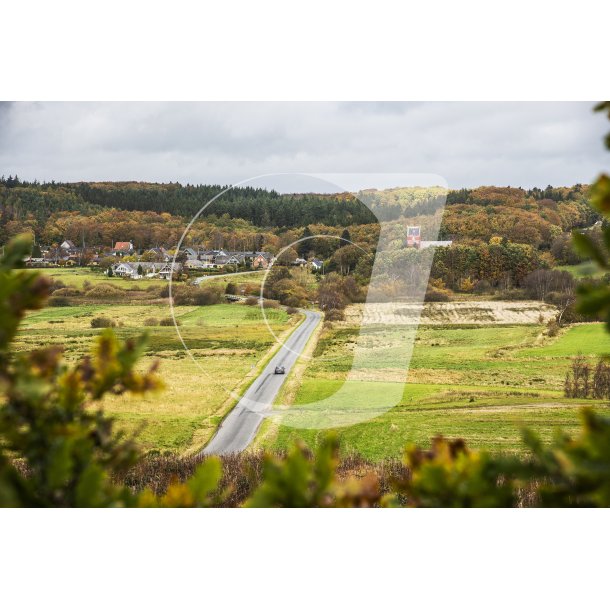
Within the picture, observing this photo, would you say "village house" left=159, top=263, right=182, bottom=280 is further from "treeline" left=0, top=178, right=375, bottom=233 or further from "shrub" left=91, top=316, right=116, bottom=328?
"shrub" left=91, top=316, right=116, bottom=328

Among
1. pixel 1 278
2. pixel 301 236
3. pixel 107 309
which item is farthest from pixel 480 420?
pixel 1 278

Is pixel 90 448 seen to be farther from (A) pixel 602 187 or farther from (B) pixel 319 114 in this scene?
(B) pixel 319 114

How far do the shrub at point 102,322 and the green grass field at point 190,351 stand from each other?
0.04 metres

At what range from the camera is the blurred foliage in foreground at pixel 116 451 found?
88cm

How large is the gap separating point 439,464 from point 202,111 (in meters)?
3.28

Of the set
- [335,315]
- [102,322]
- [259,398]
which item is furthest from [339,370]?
[102,322]

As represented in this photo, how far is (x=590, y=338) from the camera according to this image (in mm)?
4035

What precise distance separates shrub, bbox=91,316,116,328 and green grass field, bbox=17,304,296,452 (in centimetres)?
4

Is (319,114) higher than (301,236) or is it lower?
higher

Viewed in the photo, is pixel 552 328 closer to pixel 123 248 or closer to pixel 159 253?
pixel 159 253

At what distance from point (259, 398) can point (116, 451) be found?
10.2 feet

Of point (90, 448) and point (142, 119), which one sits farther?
point (142, 119)

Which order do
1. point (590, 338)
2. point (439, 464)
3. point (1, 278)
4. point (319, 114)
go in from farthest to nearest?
point (590, 338)
point (319, 114)
point (439, 464)
point (1, 278)

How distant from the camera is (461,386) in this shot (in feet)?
13.6
